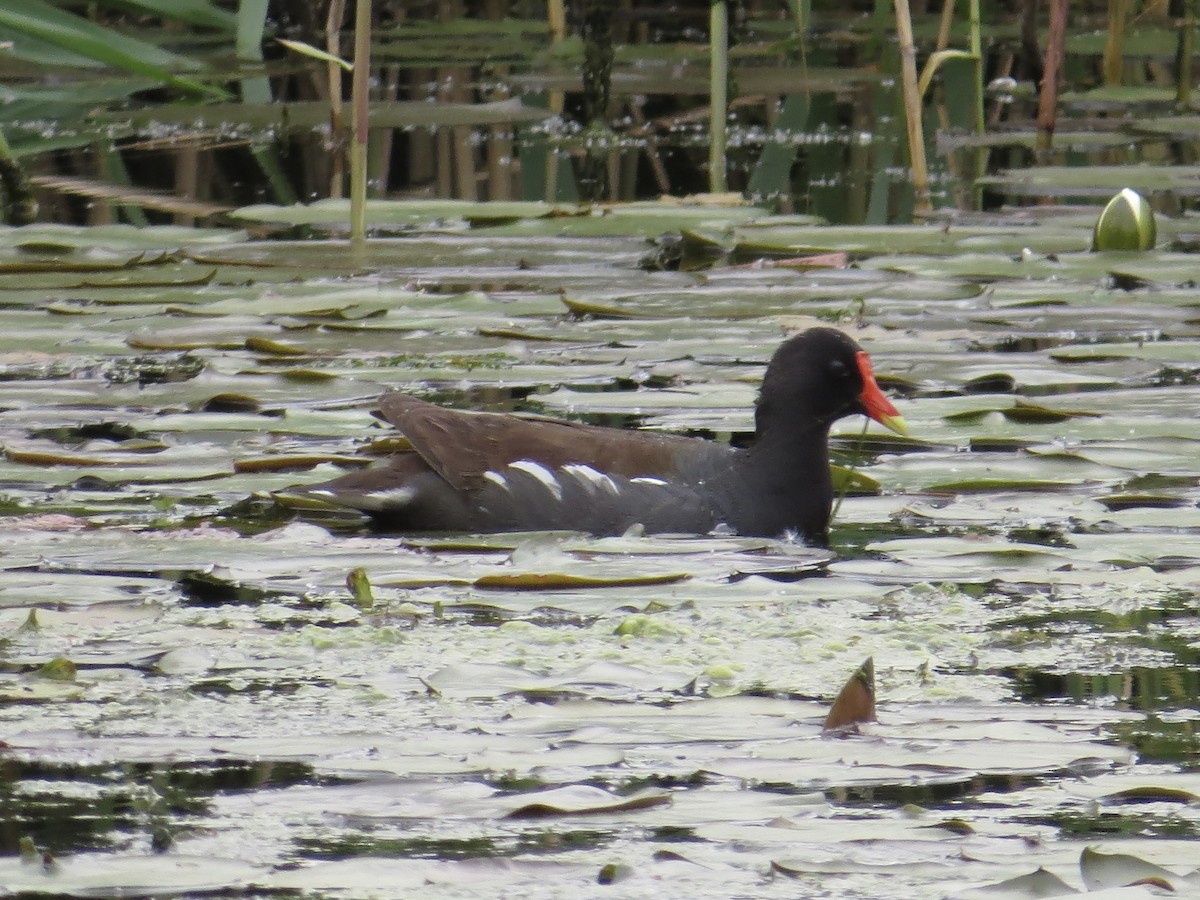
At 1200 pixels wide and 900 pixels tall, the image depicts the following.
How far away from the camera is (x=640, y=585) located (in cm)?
351

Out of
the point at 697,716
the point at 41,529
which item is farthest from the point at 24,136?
the point at 697,716

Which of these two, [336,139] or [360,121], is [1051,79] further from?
[360,121]

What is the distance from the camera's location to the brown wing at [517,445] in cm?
421

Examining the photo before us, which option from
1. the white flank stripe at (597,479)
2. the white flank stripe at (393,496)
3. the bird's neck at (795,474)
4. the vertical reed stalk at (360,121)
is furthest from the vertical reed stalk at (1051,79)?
the white flank stripe at (393,496)

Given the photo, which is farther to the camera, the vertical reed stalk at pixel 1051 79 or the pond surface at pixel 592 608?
the vertical reed stalk at pixel 1051 79

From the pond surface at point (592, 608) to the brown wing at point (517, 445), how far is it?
22 centimetres

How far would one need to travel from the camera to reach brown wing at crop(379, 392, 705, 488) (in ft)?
13.8

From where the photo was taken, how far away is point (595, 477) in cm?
416

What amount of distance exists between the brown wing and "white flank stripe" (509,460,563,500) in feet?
0.05

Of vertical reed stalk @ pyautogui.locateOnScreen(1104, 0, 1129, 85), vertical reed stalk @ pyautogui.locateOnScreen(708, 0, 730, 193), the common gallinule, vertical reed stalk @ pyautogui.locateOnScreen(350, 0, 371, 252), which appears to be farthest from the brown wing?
vertical reed stalk @ pyautogui.locateOnScreen(1104, 0, 1129, 85)

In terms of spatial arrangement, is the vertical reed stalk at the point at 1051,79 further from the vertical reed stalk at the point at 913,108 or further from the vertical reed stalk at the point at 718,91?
the vertical reed stalk at the point at 718,91

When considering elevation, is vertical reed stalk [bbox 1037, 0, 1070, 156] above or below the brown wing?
above

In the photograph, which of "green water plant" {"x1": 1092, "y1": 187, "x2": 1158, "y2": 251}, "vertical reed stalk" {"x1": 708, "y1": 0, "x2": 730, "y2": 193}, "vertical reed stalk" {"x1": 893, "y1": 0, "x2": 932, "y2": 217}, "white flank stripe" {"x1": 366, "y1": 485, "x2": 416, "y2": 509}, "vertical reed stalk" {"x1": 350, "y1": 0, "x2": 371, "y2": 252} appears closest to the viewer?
"white flank stripe" {"x1": 366, "y1": 485, "x2": 416, "y2": 509}

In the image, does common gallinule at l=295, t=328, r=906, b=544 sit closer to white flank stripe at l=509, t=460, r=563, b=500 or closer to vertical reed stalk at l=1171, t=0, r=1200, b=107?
white flank stripe at l=509, t=460, r=563, b=500
